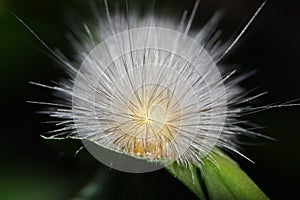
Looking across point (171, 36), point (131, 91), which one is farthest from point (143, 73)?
point (171, 36)

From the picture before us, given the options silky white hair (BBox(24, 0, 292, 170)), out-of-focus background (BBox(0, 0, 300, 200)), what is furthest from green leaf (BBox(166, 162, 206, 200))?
out-of-focus background (BBox(0, 0, 300, 200))

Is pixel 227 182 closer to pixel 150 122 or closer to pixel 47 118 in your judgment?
pixel 150 122

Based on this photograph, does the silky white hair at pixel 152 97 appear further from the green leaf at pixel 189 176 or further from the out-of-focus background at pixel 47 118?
the out-of-focus background at pixel 47 118

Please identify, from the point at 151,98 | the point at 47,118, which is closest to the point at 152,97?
the point at 151,98

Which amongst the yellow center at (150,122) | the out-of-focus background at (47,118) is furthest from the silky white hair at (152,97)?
the out-of-focus background at (47,118)

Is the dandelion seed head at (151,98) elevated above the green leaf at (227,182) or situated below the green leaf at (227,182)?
above

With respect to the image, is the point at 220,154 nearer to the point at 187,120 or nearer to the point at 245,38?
the point at 187,120

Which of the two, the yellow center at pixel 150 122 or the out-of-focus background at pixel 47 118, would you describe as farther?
the out-of-focus background at pixel 47 118
